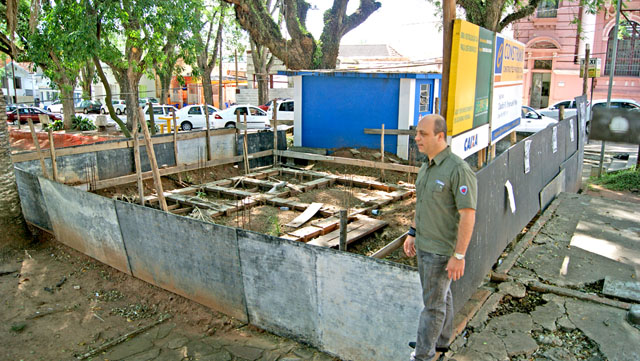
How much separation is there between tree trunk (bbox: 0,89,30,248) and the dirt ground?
1.55ft

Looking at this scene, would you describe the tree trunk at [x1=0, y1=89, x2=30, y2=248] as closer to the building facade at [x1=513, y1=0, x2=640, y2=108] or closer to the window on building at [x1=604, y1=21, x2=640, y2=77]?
the building facade at [x1=513, y1=0, x2=640, y2=108]

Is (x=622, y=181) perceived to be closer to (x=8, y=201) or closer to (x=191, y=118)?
(x=8, y=201)

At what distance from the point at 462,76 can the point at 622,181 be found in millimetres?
8749

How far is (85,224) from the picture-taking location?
272 inches

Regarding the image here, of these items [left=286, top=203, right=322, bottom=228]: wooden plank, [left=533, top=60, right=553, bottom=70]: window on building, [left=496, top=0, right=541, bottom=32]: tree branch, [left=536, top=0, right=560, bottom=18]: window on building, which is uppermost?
[left=536, top=0, right=560, bottom=18]: window on building

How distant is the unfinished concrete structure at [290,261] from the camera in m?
4.12

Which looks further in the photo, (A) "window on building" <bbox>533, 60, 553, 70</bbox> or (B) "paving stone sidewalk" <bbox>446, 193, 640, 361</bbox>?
(A) "window on building" <bbox>533, 60, 553, 70</bbox>

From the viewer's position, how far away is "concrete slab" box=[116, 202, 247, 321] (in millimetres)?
5121

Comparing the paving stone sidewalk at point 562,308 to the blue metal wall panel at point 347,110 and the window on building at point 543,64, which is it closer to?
the blue metal wall panel at point 347,110

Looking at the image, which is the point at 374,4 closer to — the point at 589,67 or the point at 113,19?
A: the point at 589,67

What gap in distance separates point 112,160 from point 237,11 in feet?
27.1

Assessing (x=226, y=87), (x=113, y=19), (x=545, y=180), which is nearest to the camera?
(x=545, y=180)

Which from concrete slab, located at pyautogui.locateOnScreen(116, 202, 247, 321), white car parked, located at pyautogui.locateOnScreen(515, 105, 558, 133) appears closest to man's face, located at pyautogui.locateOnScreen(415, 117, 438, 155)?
concrete slab, located at pyautogui.locateOnScreen(116, 202, 247, 321)

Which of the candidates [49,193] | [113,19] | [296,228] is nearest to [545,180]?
[296,228]
